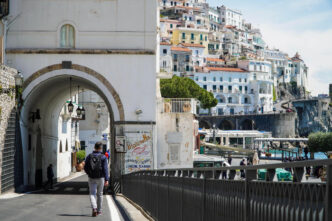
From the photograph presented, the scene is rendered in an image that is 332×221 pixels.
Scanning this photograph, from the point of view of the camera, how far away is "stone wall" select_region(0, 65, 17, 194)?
65.1ft

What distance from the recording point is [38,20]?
25188 millimetres

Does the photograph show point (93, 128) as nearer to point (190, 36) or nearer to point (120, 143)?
point (120, 143)

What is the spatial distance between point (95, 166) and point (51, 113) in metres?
20.5

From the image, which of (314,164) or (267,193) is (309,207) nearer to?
(314,164)

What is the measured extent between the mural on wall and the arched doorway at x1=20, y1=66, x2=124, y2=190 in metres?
0.62

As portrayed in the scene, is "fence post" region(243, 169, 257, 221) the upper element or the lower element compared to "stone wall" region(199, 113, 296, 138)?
lower

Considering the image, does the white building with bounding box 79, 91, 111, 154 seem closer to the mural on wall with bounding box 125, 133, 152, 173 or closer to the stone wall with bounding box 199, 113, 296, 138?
the mural on wall with bounding box 125, 133, 152, 173

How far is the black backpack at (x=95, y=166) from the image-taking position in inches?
477

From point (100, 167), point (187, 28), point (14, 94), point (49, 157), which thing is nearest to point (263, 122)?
point (187, 28)

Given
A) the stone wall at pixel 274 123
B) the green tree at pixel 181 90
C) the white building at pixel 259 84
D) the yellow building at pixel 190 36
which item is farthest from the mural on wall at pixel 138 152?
the yellow building at pixel 190 36

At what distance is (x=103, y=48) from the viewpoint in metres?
25.2

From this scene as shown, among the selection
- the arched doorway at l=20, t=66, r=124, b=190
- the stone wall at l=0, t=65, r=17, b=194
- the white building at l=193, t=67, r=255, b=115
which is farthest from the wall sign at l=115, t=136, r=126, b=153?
the white building at l=193, t=67, r=255, b=115

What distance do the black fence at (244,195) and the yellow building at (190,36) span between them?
15894 cm

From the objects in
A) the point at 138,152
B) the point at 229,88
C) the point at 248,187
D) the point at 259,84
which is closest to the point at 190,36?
the point at 229,88
